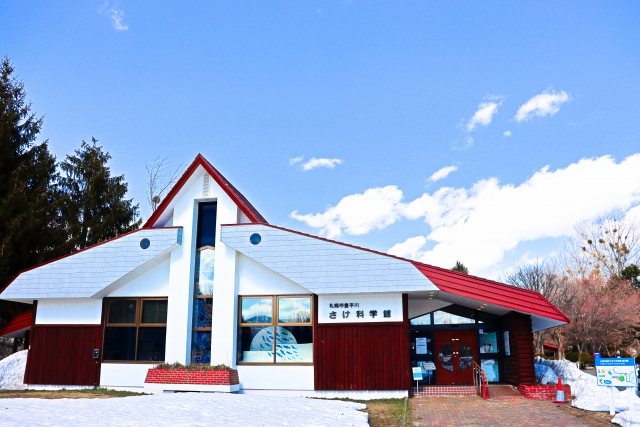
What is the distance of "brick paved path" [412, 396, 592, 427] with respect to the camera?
438 inches

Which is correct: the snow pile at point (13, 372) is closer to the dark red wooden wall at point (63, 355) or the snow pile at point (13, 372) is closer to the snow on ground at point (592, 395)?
the dark red wooden wall at point (63, 355)

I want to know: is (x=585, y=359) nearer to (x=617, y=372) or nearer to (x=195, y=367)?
(x=617, y=372)

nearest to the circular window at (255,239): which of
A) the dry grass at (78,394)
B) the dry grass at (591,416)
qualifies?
Answer: the dry grass at (78,394)

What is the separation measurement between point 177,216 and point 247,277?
10.5ft

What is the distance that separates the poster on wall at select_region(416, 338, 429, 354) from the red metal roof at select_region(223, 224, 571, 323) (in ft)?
11.3

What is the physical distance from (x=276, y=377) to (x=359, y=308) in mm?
3292

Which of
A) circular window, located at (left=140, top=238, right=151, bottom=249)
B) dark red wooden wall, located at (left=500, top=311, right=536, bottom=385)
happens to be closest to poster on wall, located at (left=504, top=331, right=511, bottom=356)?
dark red wooden wall, located at (left=500, top=311, right=536, bottom=385)

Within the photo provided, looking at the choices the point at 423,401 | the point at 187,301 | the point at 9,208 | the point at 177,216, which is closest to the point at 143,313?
the point at 187,301

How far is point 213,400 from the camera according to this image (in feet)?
39.8

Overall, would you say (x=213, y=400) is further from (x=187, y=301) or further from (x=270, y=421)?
(x=187, y=301)

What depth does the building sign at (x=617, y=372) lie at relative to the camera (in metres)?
11.9

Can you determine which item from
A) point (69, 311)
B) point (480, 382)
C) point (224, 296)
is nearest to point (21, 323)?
point (69, 311)

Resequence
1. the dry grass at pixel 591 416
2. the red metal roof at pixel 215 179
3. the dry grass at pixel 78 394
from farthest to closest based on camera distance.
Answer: the red metal roof at pixel 215 179 → the dry grass at pixel 78 394 → the dry grass at pixel 591 416

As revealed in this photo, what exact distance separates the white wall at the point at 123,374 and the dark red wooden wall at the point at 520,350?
11.3m
